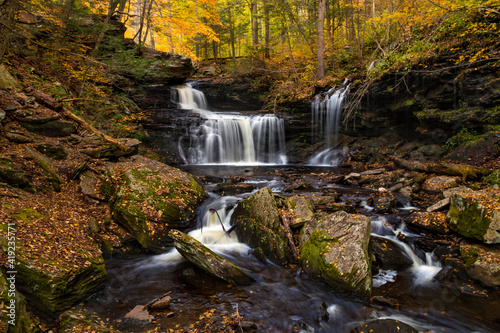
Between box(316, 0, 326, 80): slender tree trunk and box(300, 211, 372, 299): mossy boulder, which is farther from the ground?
box(316, 0, 326, 80): slender tree trunk

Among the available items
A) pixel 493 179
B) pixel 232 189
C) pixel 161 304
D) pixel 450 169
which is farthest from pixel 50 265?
pixel 450 169

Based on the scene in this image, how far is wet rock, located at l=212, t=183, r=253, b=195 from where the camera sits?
30.4 feet

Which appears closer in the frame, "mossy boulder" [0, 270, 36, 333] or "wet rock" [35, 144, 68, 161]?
"mossy boulder" [0, 270, 36, 333]

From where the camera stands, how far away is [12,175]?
5.49 metres

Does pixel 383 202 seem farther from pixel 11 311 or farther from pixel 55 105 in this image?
pixel 55 105

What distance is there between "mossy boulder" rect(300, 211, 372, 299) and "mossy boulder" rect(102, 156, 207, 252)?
332 cm

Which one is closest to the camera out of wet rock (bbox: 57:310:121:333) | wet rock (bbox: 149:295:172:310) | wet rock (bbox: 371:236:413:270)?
wet rock (bbox: 57:310:121:333)

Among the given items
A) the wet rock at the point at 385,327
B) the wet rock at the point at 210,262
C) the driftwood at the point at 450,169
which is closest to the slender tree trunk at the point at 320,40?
the driftwood at the point at 450,169

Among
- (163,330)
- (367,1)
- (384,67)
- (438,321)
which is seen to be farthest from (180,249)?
(367,1)

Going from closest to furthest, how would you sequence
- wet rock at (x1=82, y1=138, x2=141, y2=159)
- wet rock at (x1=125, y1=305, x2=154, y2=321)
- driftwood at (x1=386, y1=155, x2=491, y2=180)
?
wet rock at (x1=125, y1=305, x2=154, y2=321) → wet rock at (x1=82, y1=138, x2=141, y2=159) → driftwood at (x1=386, y1=155, x2=491, y2=180)

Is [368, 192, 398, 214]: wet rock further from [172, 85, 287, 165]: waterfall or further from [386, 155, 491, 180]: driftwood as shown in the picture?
[172, 85, 287, 165]: waterfall

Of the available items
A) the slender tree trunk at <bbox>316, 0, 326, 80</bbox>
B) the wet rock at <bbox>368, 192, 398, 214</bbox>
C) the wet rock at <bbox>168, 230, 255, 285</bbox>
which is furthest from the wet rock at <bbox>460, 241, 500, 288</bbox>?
the slender tree trunk at <bbox>316, 0, 326, 80</bbox>

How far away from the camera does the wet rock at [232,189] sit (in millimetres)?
9270

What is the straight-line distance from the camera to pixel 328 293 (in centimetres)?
495
